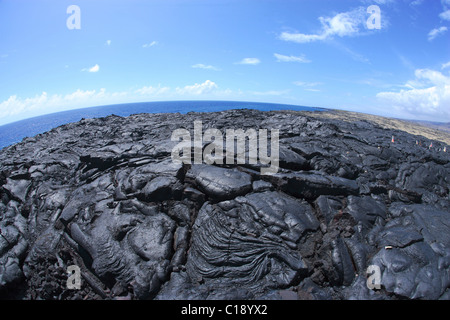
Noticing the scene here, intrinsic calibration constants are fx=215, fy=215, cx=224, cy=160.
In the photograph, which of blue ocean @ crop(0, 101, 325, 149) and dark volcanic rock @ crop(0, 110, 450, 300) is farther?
blue ocean @ crop(0, 101, 325, 149)

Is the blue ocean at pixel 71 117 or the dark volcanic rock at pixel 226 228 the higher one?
the blue ocean at pixel 71 117

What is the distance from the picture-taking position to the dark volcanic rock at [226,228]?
6453 millimetres

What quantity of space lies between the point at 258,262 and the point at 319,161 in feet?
20.4

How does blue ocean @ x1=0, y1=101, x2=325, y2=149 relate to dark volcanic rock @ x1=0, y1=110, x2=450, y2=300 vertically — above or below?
above

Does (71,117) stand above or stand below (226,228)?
above

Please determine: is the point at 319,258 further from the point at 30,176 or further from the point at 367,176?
the point at 30,176

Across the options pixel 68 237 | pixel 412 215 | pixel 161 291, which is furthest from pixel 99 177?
pixel 412 215

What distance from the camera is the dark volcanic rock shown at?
254 inches

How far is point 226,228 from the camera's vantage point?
769 centimetres

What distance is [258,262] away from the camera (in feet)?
22.5

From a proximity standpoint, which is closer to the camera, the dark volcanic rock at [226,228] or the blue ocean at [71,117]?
the dark volcanic rock at [226,228]

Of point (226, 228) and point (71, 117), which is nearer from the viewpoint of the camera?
point (226, 228)
